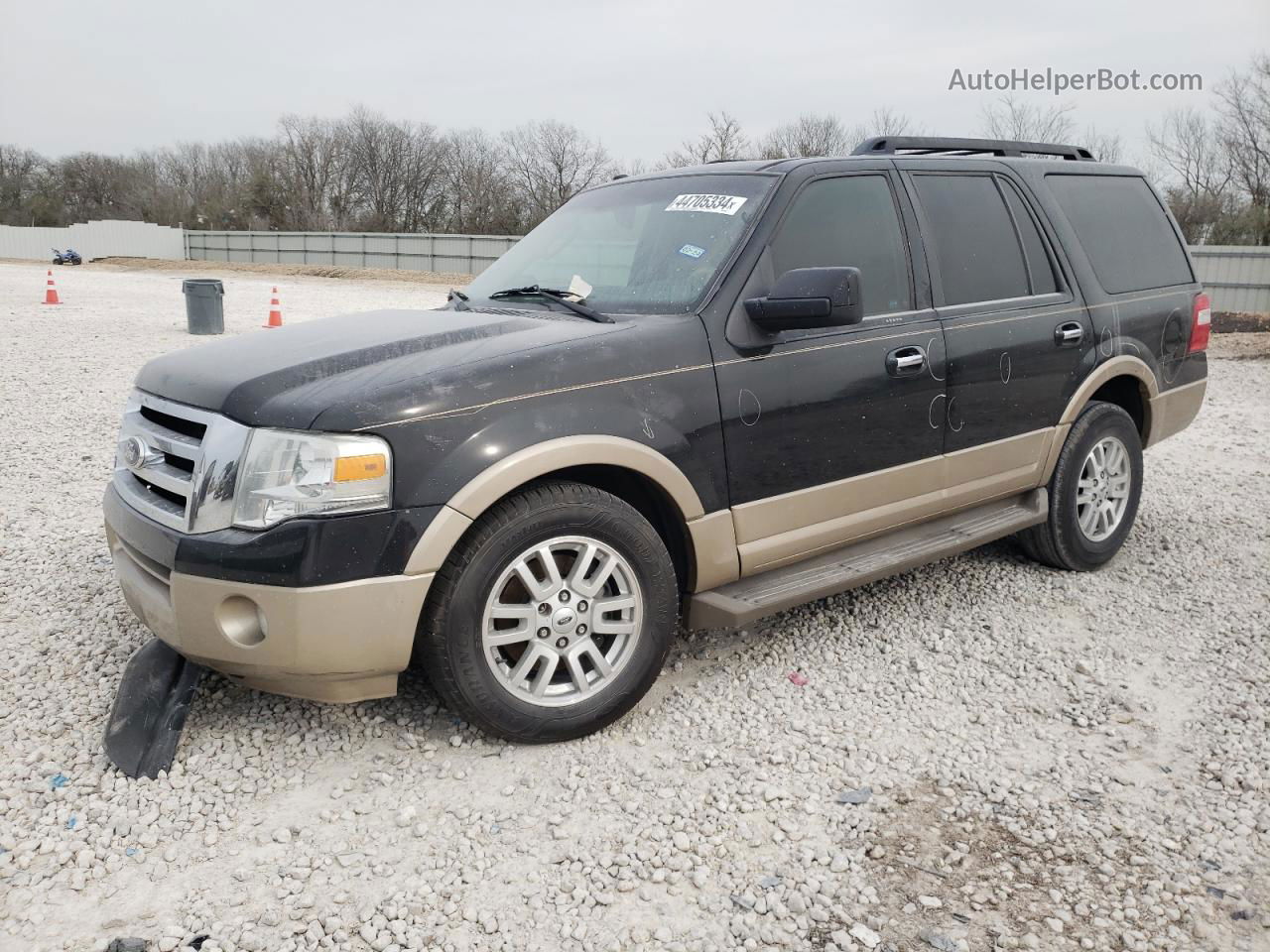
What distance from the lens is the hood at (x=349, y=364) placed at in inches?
124

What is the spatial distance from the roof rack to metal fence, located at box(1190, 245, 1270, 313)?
21.9 meters

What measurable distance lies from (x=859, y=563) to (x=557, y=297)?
1625 millimetres

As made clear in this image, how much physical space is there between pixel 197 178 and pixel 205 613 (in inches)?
3299

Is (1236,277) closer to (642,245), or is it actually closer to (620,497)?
(642,245)

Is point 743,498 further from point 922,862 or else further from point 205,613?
point 205,613

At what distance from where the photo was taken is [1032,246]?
16.3 ft

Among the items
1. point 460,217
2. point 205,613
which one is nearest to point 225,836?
point 205,613

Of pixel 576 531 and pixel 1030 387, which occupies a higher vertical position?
pixel 1030 387

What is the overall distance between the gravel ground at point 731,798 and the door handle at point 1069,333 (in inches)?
47.8

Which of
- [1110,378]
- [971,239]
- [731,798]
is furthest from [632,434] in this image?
[1110,378]

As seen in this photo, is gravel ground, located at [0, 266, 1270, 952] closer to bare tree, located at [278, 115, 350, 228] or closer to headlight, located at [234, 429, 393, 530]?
headlight, located at [234, 429, 393, 530]

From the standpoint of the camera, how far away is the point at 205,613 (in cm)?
312

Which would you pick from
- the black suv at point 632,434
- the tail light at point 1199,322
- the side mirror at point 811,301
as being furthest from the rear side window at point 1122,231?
the side mirror at point 811,301

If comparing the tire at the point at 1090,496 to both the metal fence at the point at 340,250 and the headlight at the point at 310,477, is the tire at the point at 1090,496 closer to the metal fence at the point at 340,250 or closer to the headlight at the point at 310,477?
the headlight at the point at 310,477
